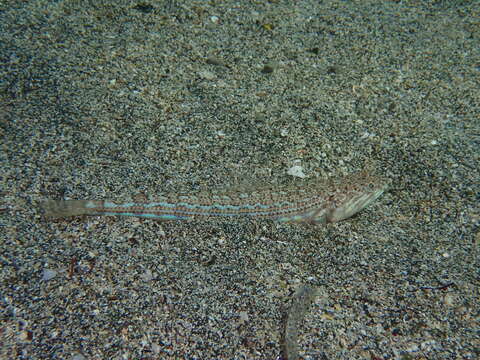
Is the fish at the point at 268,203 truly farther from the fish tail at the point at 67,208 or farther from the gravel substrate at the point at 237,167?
the gravel substrate at the point at 237,167

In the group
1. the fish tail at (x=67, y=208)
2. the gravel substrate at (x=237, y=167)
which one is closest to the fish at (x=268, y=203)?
the fish tail at (x=67, y=208)

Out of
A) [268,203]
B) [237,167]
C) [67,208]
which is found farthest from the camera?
[237,167]

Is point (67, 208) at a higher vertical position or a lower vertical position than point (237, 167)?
lower

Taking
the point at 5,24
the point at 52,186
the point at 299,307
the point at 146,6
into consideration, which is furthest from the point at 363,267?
the point at 5,24

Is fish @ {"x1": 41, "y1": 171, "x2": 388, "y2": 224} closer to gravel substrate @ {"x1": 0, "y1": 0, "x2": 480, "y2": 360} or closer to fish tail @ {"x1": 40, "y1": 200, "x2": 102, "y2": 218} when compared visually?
fish tail @ {"x1": 40, "y1": 200, "x2": 102, "y2": 218}

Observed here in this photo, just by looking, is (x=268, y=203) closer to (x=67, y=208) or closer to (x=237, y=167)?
(x=237, y=167)

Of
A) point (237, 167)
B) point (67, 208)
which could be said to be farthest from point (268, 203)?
point (67, 208)

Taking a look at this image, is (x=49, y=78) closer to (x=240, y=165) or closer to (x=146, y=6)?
(x=146, y=6)
